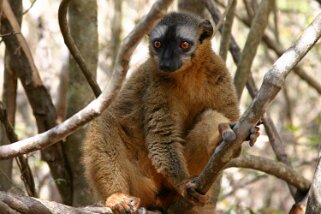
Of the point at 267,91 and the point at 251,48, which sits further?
the point at 251,48

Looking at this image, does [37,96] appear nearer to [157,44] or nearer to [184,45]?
[157,44]

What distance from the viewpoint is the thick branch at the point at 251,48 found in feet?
22.9

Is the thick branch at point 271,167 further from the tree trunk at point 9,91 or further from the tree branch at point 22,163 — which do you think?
the tree trunk at point 9,91

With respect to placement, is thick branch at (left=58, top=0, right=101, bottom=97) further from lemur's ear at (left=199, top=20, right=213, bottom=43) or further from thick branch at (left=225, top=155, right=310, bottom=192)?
thick branch at (left=225, top=155, right=310, bottom=192)

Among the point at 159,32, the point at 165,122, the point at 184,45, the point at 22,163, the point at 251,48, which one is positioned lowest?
the point at 22,163

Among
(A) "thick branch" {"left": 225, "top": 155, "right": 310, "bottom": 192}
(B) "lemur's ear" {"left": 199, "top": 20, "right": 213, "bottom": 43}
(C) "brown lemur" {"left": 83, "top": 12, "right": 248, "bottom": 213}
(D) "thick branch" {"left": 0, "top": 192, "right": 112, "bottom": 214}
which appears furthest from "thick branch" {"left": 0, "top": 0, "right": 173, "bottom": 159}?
(B) "lemur's ear" {"left": 199, "top": 20, "right": 213, "bottom": 43}

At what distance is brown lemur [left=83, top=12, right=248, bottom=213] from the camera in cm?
557

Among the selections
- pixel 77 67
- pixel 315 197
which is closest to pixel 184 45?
pixel 77 67

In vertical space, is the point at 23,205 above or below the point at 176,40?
below

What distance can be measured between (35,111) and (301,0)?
9229mm

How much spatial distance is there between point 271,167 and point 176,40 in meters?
1.58

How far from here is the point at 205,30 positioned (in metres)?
6.09

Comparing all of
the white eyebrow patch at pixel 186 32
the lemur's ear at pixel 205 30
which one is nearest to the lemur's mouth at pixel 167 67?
the white eyebrow patch at pixel 186 32

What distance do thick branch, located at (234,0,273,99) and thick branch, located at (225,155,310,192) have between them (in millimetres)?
1166
